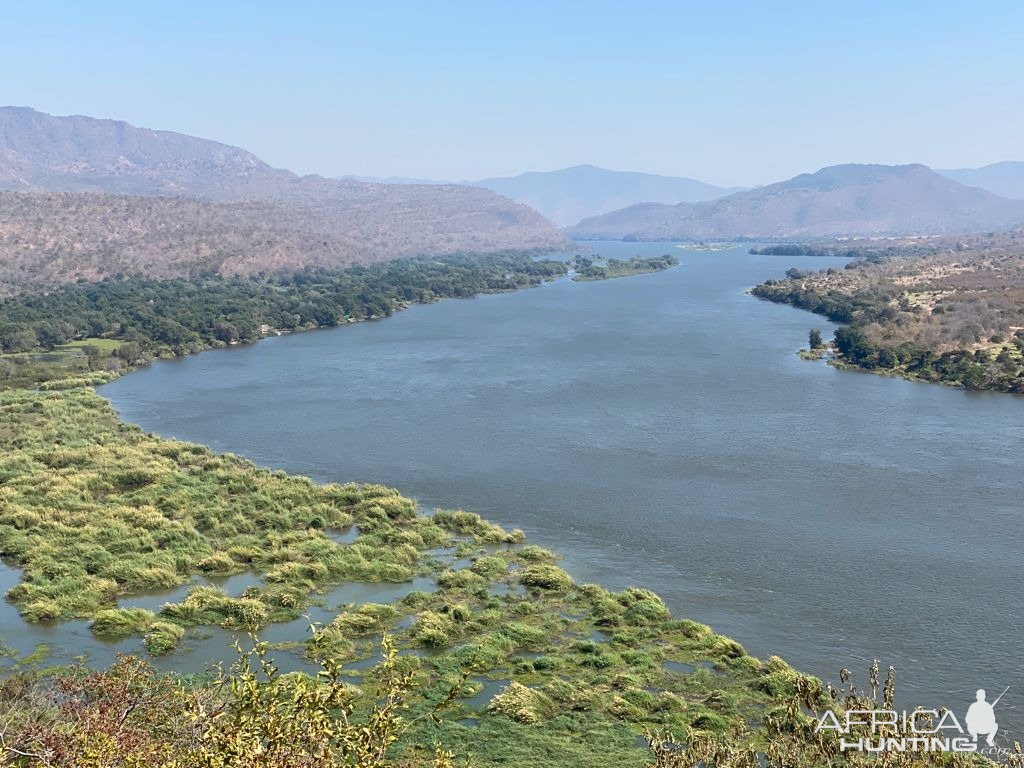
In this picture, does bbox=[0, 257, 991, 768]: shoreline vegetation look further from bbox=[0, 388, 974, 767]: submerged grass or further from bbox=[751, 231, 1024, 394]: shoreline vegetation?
bbox=[751, 231, 1024, 394]: shoreline vegetation

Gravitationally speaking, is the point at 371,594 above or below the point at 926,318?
below

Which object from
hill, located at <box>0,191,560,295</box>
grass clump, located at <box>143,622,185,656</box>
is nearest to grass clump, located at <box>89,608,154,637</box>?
grass clump, located at <box>143,622,185,656</box>

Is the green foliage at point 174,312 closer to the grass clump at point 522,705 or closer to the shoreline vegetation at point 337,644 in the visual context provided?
the shoreline vegetation at point 337,644

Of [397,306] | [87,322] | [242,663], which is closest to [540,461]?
[242,663]

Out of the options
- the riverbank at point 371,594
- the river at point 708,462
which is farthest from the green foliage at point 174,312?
the riverbank at point 371,594

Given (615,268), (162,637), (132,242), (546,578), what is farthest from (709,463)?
(615,268)

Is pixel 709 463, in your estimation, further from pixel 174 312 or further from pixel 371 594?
pixel 174 312

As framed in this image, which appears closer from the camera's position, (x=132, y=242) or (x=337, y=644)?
(x=337, y=644)
